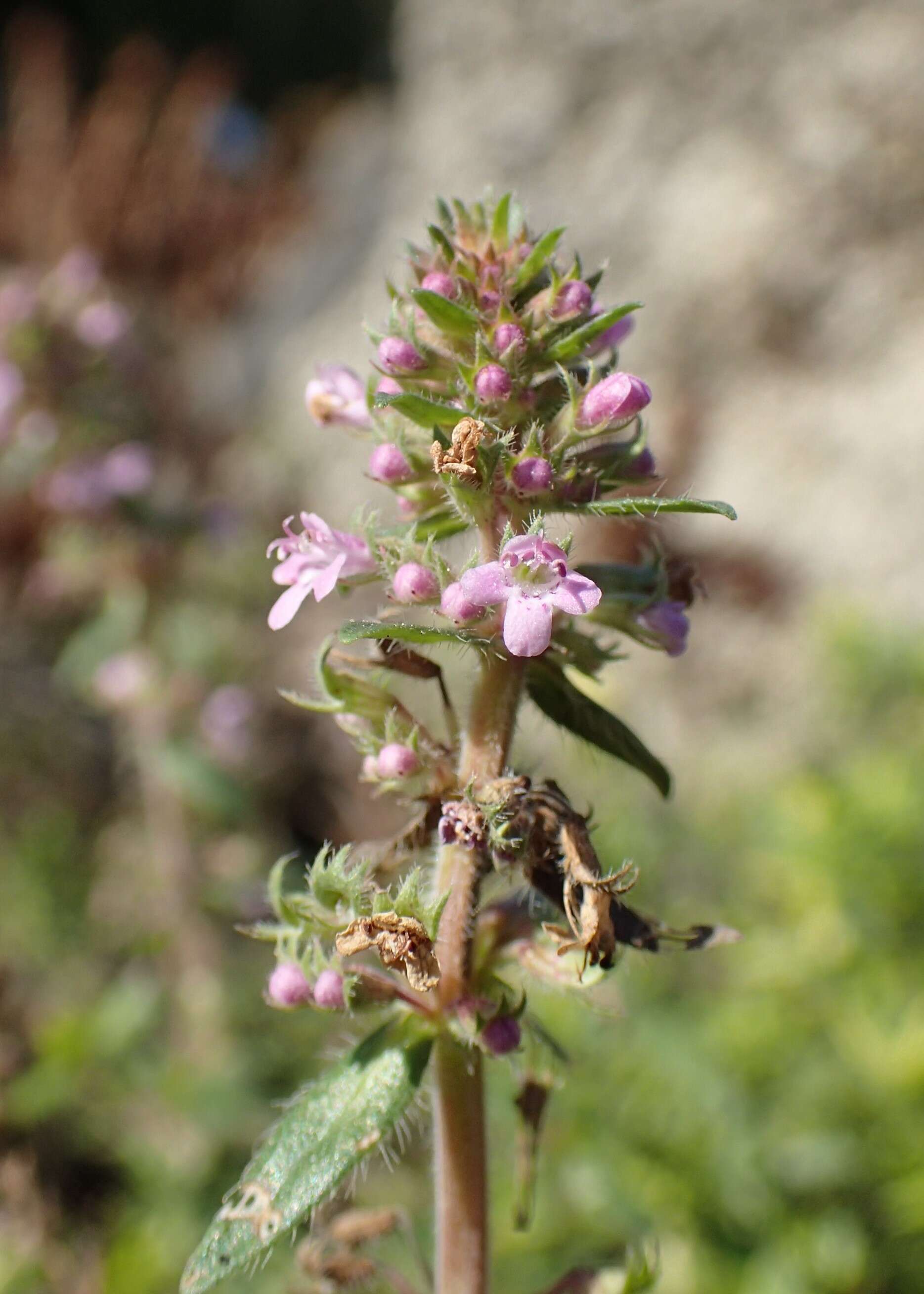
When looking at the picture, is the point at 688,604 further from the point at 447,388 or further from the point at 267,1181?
the point at 267,1181

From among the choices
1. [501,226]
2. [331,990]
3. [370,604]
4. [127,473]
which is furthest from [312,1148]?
[370,604]

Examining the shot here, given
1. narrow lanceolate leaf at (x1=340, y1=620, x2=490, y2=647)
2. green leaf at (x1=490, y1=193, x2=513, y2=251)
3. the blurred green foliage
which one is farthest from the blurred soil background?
green leaf at (x1=490, y1=193, x2=513, y2=251)

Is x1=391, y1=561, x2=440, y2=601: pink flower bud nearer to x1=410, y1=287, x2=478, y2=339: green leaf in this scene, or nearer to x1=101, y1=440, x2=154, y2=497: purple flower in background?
x1=410, y1=287, x2=478, y2=339: green leaf

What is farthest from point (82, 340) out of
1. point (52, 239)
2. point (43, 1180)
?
→ point (52, 239)

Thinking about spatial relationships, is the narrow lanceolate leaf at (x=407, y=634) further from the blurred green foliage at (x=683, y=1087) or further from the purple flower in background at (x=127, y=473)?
the purple flower in background at (x=127, y=473)

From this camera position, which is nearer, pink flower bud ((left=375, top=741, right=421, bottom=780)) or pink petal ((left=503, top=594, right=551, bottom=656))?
pink petal ((left=503, top=594, right=551, bottom=656))

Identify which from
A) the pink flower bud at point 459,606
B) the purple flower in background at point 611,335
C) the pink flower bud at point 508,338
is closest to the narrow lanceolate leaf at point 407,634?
the pink flower bud at point 459,606
